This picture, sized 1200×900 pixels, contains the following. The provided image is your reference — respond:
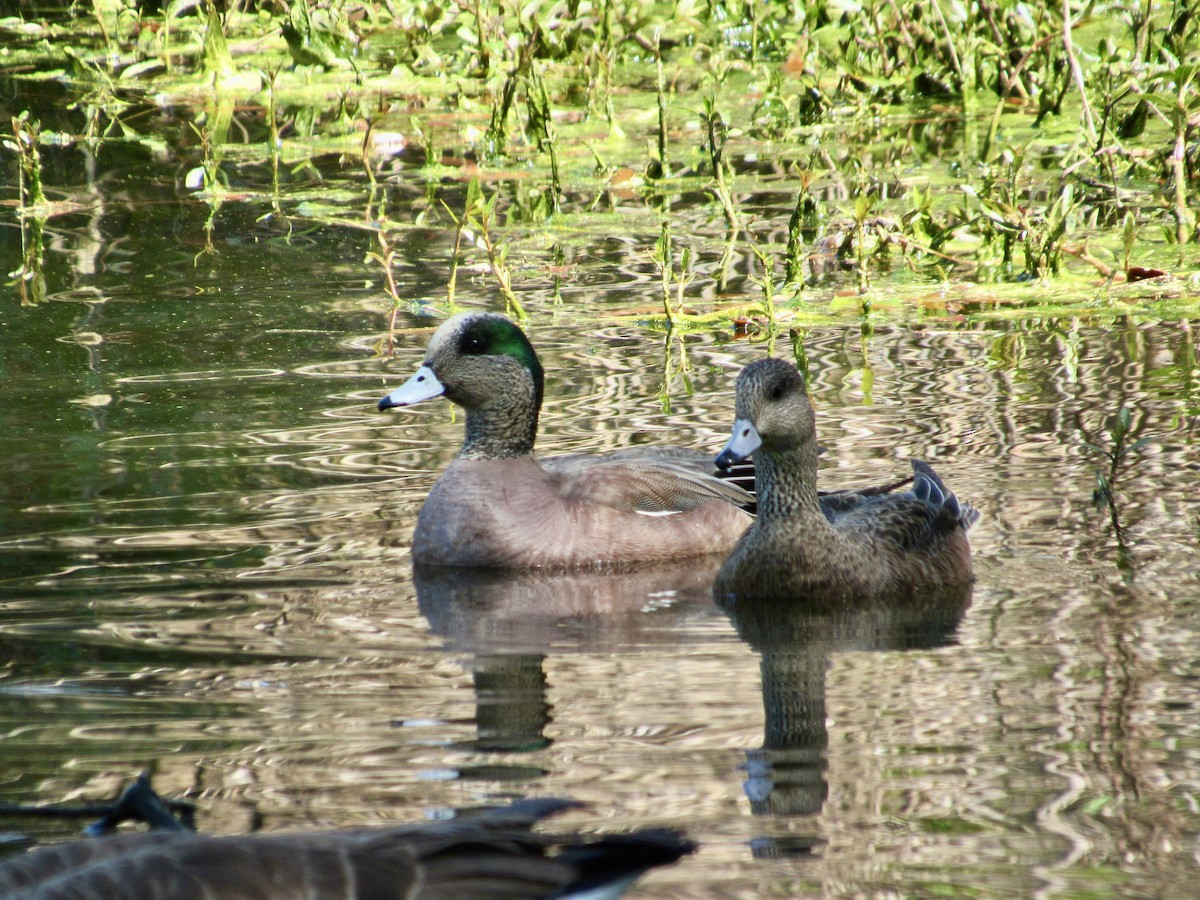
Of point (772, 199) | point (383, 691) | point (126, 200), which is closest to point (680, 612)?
point (383, 691)

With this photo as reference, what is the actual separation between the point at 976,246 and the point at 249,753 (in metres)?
7.30

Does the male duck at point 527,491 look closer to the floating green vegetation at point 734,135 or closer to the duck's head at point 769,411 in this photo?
the duck's head at point 769,411

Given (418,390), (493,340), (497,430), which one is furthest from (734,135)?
(418,390)

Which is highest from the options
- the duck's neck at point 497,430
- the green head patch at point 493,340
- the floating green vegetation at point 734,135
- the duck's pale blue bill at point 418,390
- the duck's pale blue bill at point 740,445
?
the floating green vegetation at point 734,135

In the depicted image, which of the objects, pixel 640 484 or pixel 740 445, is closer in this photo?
pixel 740 445

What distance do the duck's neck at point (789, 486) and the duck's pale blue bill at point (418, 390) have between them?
4.89ft

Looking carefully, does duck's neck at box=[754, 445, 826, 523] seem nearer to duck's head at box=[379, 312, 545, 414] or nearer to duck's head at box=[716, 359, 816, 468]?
duck's head at box=[716, 359, 816, 468]

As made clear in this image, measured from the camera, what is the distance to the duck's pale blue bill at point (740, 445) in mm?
6250

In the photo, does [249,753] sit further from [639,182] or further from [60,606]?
[639,182]

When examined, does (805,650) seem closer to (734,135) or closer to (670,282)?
(670,282)

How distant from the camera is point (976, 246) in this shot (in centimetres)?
1086

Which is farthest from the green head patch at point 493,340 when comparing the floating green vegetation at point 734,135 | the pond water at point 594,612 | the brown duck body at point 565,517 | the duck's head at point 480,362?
the floating green vegetation at point 734,135

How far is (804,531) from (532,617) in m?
1.03

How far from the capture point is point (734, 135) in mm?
14453
